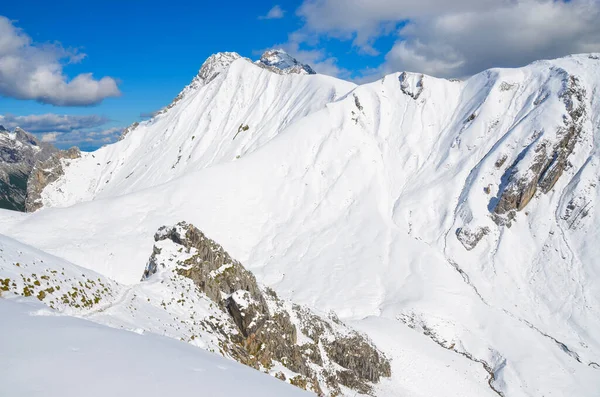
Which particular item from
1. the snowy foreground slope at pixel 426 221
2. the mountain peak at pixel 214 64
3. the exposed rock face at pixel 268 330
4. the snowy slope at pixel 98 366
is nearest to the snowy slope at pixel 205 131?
the snowy foreground slope at pixel 426 221

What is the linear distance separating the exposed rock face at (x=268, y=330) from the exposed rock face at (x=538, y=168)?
5206cm

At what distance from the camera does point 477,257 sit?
6794cm

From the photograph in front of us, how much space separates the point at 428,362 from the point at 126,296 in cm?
3357

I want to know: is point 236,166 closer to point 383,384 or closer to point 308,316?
point 308,316

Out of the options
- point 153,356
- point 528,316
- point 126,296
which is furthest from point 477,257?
point 153,356

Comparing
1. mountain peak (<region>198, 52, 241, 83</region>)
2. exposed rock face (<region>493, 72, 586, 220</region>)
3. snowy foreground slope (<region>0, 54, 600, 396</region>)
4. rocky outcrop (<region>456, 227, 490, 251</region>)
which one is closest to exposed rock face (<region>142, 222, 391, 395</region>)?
snowy foreground slope (<region>0, 54, 600, 396</region>)

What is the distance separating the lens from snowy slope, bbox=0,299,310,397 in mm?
4840

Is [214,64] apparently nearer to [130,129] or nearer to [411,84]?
[130,129]

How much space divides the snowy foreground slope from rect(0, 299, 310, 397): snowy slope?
3153cm

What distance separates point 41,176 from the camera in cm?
12588

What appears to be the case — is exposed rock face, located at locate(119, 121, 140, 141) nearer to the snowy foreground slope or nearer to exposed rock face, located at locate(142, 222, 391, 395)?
the snowy foreground slope

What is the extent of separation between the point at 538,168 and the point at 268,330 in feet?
232

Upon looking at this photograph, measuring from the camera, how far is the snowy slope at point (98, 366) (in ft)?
15.9

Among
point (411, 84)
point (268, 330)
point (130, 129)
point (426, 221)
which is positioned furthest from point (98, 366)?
point (130, 129)
